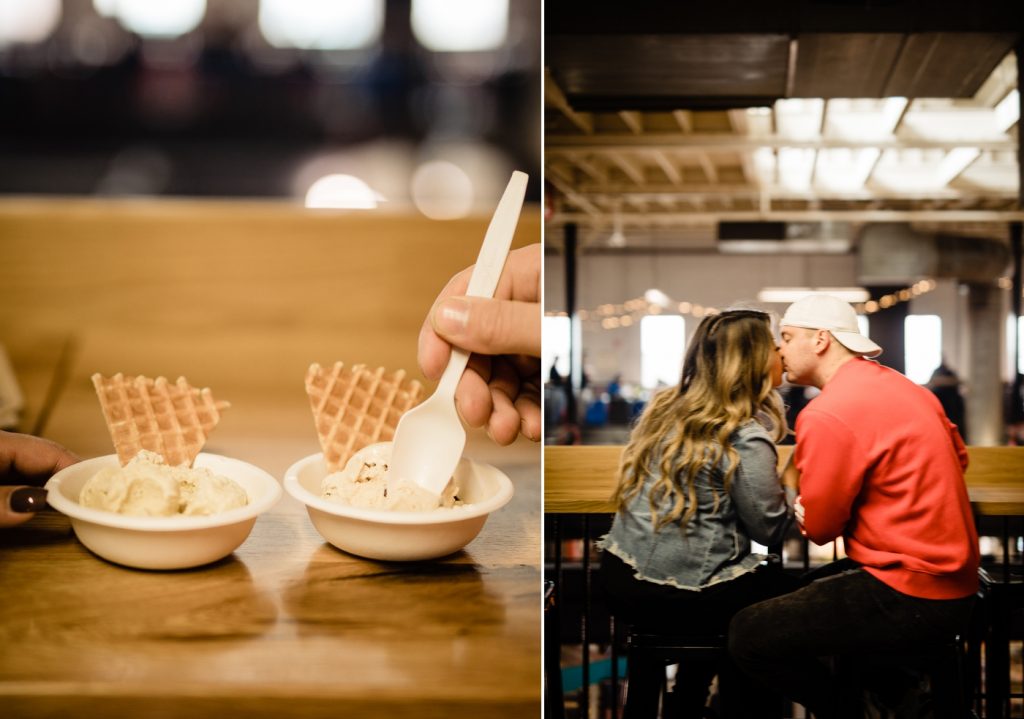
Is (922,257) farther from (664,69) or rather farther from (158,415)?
(158,415)

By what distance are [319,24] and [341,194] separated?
460 mm

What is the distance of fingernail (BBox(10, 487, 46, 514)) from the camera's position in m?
2.08

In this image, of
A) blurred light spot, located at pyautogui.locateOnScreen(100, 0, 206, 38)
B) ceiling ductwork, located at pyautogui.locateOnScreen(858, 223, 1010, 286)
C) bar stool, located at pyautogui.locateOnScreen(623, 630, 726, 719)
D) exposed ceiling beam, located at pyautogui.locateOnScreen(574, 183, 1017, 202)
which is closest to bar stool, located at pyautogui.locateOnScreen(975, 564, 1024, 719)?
bar stool, located at pyautogui.locateOnScreen(623, 630, 726, 719)

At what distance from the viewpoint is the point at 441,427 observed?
6.69 ft

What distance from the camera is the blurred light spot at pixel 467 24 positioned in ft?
7.27

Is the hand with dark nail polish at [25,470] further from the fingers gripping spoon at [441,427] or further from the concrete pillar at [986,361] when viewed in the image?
the concrete pillar at [986,361]

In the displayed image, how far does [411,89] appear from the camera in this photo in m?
2.21

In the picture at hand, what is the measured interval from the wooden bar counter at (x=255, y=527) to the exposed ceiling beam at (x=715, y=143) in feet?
6.09

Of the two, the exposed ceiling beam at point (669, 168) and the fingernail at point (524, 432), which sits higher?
the exposed ceiling beam at point (669, 168)

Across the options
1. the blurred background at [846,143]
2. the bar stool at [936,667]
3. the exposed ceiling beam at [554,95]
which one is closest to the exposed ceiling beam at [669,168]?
→ the blurred background at [846,143]

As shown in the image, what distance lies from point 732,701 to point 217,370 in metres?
1.58

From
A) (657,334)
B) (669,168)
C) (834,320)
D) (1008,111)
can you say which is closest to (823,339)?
(834,320)

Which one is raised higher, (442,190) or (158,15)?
(158,15)

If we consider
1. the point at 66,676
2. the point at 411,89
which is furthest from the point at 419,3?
the point at 66,676
